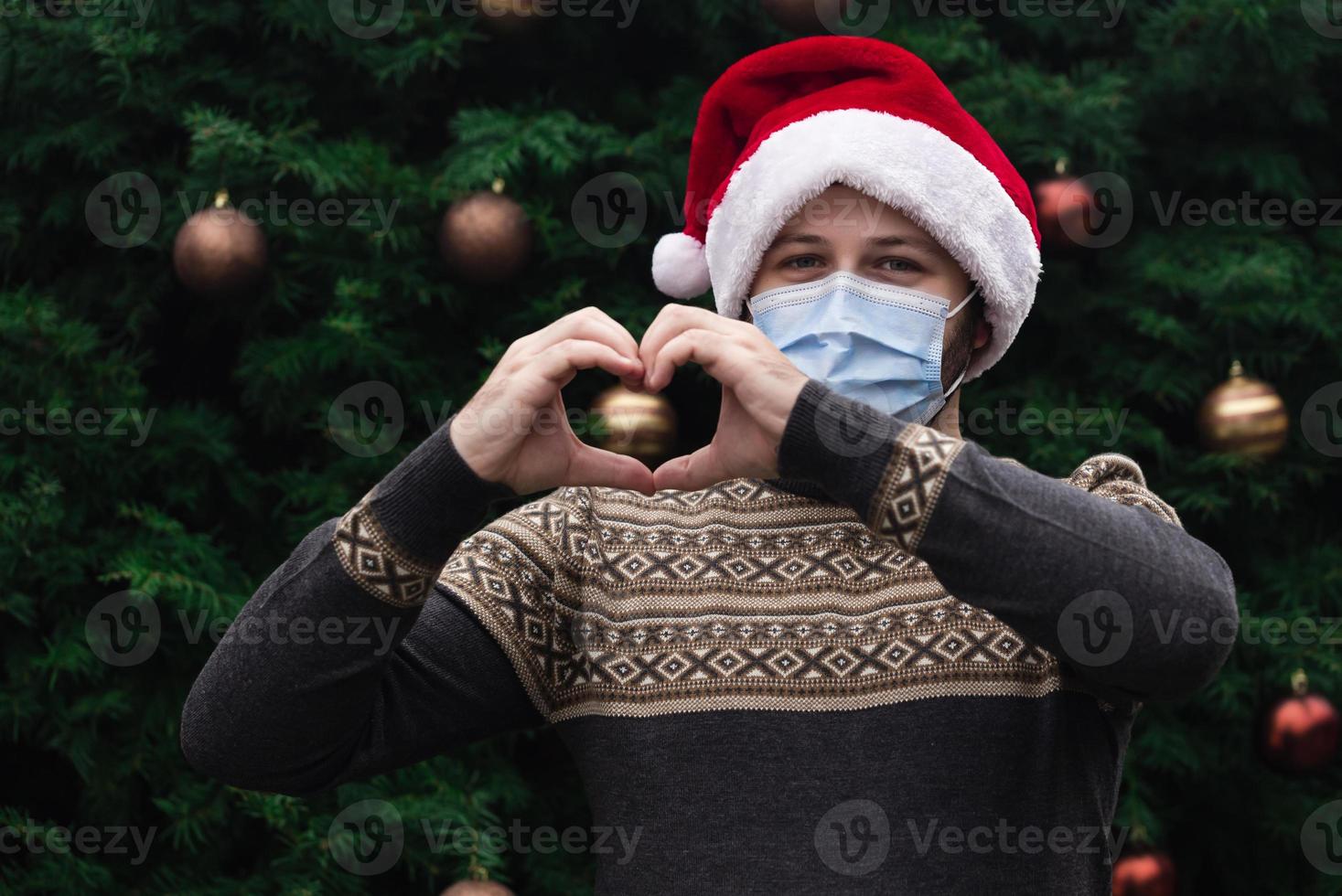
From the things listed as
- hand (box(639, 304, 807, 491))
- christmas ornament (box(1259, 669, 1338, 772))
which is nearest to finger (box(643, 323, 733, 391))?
hand (box(639, 304, 807, 491))

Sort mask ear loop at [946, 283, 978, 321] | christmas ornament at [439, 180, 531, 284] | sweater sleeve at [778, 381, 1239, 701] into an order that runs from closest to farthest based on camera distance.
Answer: sweater sleeve at [778, 381, 1239, 701] < mask ear loop at [946, 283, 978, 321] < christmas ornament at [439, 180, 531, 284]

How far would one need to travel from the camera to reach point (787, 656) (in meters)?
1.57

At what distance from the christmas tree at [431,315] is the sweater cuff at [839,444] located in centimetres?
120

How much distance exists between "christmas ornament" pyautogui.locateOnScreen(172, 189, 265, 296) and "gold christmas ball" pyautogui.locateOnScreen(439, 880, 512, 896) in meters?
→ 1.16

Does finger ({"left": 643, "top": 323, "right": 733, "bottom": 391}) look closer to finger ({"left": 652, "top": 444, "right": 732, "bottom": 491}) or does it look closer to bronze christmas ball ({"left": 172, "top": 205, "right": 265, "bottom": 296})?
finger ({"left": 652, "top": 444, "right": 732, "bottom": 491})

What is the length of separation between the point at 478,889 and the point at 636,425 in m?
0.86

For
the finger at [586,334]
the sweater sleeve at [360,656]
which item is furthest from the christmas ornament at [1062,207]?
the sweater sleeve at [360,656]

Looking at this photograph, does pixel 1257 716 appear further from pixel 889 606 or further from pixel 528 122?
pixel 528 122

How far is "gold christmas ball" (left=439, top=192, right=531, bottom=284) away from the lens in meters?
2.45

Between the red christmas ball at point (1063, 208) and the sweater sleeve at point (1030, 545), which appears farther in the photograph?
the red christmas ball at point (1063, 208)

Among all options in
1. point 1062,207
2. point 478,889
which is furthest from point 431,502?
point 1062,207

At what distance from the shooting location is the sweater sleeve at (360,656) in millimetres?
1380

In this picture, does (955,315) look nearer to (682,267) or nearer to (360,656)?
(682,267)

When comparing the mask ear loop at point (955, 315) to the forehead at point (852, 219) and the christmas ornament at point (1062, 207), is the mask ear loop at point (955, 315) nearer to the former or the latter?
the forehead at point (852, 219)
